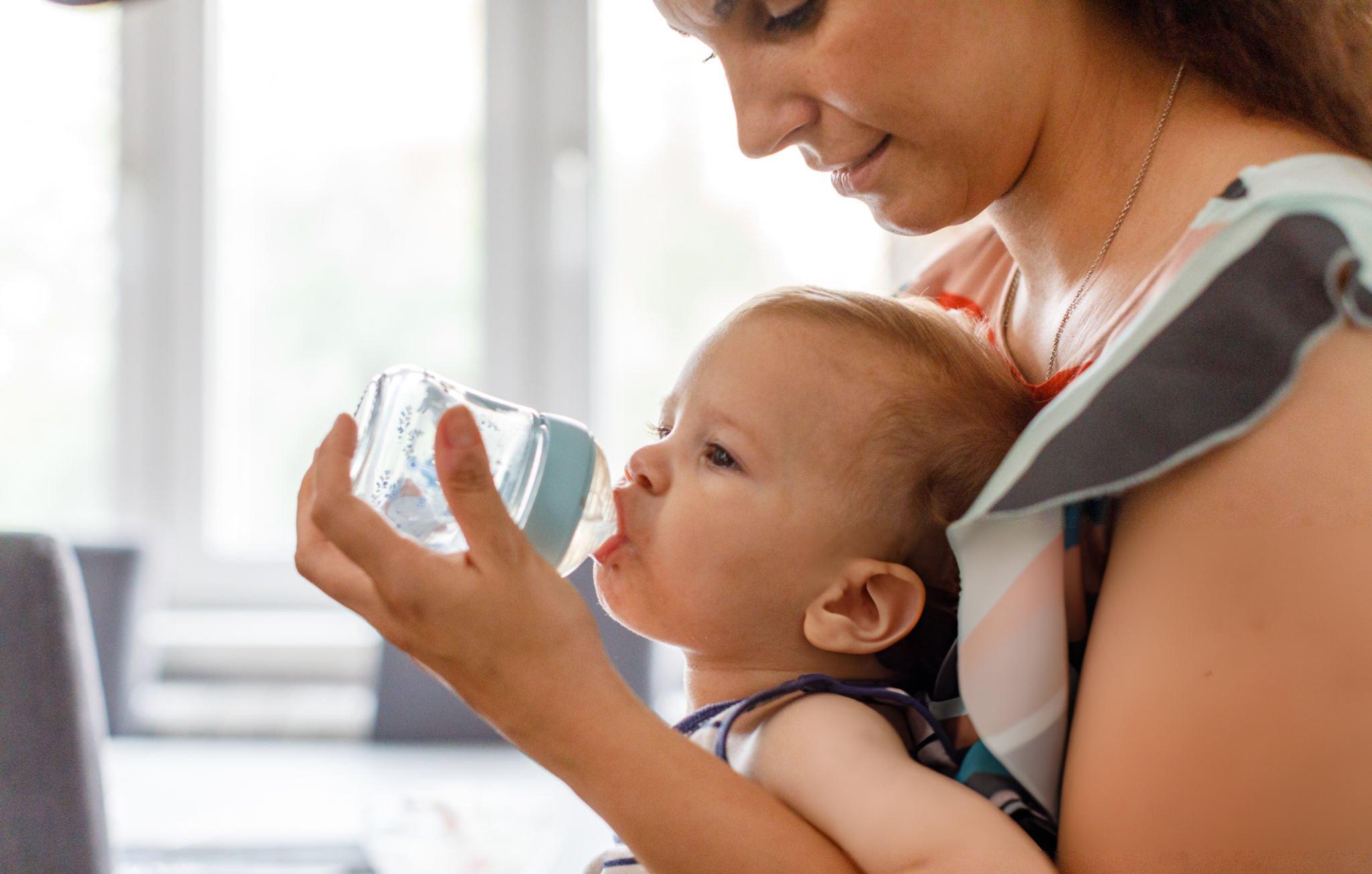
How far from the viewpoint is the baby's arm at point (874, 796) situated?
2.45 ft

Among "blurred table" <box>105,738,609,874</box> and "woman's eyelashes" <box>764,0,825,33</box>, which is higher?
"woman's eyelashes" <box>764,0,825,33</box>

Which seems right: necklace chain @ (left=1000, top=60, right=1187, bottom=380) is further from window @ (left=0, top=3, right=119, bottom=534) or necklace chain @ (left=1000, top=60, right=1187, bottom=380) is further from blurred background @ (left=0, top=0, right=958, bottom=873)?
window @ (left=0, top=3, right=119, bottom=534)

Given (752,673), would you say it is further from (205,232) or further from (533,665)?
(205,232)

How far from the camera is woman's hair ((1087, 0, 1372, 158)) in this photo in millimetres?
884

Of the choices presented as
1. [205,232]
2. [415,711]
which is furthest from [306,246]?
[415,711]

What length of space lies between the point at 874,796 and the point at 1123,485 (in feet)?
0.86

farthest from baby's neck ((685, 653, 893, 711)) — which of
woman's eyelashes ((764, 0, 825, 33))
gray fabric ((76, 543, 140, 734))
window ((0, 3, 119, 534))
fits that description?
window ((0, 3, 119, 534))

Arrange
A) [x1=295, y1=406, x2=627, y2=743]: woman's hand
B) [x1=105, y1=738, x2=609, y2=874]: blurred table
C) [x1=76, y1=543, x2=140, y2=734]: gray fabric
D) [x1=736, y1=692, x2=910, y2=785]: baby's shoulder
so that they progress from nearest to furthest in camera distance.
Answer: [x1=295, y1=406, x2=627, y2=743]: woman's hand
[x1=736, y1=692, x2=910, y2=785]: baby's shoulder
[x1=105, y1=738, x2=609, y2=874]: blurred table
[x1=76, y1=543, x2=140, y2=734]: gray fabric

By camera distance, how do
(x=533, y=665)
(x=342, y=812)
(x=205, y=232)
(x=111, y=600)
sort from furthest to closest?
(x=205, y=232)
(x=111, y=600)
(x=342, y=812)
(x=533, y=665)

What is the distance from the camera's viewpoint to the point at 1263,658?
645mm

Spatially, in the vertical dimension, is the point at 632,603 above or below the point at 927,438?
below

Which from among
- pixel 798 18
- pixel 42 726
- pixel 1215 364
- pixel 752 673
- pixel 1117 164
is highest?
pixel 798 18

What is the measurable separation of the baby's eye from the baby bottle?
89mm

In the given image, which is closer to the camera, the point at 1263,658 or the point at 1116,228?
the point at 1263,658
